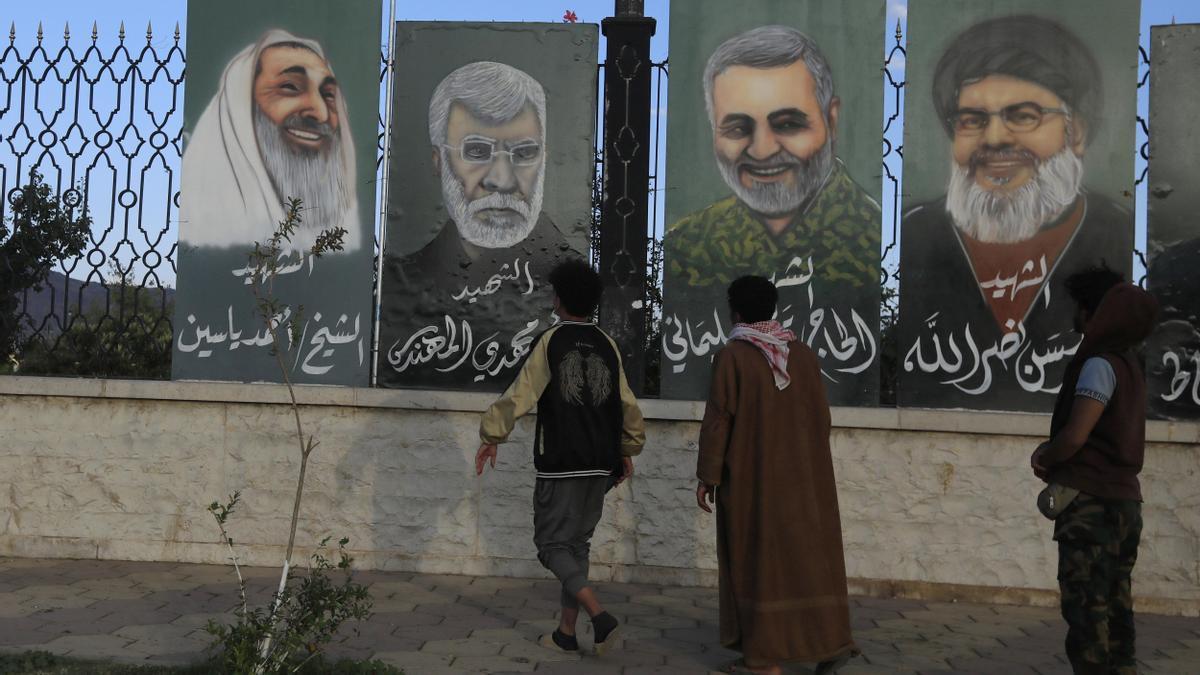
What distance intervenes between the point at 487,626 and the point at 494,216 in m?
2.53

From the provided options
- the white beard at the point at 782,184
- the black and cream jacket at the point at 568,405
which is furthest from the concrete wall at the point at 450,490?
the black and cream jacket at the point at 568,405

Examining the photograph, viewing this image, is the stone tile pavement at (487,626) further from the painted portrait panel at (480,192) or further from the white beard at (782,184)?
the white beard at (782,184)

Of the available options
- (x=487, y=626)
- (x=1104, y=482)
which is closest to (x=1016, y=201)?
(x=1104, y=482)

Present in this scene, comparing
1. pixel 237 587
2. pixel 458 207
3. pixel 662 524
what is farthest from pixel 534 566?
pixel 458 207

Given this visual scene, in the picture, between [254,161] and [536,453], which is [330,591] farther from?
[254,161]

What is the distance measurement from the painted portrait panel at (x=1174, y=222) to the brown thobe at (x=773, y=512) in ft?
9.07

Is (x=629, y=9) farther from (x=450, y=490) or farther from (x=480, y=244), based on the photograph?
(x=450, y=490)

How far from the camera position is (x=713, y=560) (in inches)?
251

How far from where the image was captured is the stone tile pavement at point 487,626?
15.0ft

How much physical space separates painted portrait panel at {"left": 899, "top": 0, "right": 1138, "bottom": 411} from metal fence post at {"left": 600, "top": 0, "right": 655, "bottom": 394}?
1.49 meters

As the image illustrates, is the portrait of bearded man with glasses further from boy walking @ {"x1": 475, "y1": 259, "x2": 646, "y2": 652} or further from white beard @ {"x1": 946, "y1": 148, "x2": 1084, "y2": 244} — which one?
white beard @ {"x1": 946, "y1": 148, "x2": 1084, "y2": 244}

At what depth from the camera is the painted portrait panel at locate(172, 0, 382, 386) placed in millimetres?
6770

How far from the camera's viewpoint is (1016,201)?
6391 millimetres

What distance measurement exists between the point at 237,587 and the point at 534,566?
161 cm
